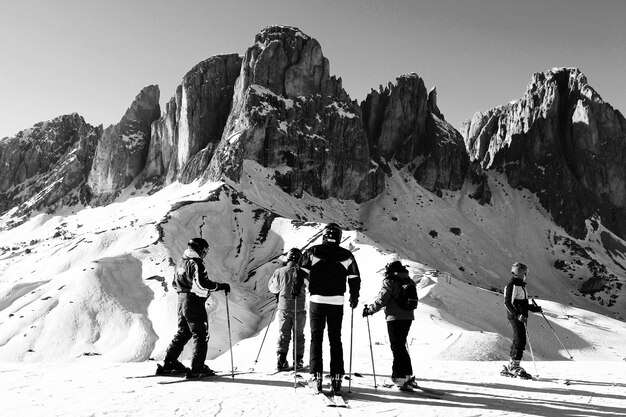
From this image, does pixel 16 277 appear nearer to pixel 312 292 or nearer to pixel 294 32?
pixel 312 292

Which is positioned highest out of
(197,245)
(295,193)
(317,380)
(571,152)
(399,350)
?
(571,152)

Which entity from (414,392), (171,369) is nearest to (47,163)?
(171,369)

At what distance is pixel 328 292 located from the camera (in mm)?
7820

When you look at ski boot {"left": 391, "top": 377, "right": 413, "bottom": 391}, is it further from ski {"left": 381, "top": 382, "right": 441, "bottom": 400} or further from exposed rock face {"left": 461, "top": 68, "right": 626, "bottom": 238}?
exposed rock face {"left": 461, "top": 68, "right": 626, "bottom": 238}

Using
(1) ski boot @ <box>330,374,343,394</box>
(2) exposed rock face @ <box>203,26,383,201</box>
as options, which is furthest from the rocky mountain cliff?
(1) ski boot @ <box>330,374,343,394</box>

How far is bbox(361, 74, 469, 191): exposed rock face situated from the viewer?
132 m

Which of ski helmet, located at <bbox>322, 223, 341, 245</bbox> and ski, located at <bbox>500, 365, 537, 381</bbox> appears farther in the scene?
ski, located at <bbox>500, 365, 537, 381</bbox>

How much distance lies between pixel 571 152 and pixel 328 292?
158m

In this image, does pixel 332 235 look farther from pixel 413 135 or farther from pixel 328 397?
pixel 413 135

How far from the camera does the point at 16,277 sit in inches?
2157

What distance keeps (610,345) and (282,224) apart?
43.5 metres

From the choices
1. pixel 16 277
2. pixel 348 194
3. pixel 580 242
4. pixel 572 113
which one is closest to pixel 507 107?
pixel 572 113

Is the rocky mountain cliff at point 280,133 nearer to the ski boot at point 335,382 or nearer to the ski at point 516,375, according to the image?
the ski at point 516,375

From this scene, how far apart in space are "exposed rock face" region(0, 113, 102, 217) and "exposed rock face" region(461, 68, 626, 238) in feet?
417
